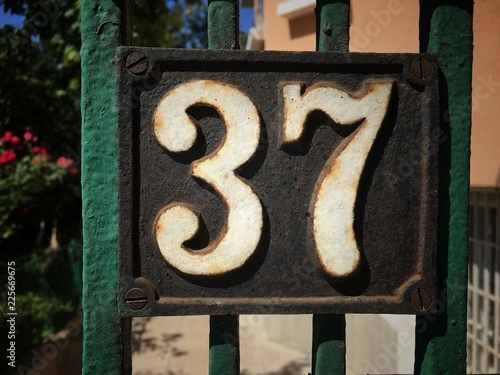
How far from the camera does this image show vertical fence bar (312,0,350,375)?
1.11 meters

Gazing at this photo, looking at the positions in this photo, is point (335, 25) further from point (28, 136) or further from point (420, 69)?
point (28, 136)

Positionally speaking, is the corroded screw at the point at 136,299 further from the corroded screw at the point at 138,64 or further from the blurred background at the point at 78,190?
the blurred background at the point at 78,190

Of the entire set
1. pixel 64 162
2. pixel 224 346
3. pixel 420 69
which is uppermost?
pixel 420 69

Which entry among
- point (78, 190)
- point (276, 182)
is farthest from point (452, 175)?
point (78, 190)

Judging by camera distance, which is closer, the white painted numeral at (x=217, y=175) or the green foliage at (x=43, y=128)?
the white painted numeral at (x=217, y=175)

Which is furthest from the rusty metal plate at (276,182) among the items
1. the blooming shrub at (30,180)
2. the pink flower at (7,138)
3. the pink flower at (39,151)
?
the pink flower at (39,151)

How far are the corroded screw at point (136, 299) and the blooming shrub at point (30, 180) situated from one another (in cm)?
409

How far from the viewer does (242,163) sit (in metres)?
1.07

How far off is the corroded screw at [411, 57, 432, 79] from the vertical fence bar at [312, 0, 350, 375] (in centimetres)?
18

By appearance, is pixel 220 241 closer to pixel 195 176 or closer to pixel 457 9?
pixel 195 176

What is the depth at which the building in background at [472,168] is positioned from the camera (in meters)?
2.30

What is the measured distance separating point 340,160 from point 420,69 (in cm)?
32

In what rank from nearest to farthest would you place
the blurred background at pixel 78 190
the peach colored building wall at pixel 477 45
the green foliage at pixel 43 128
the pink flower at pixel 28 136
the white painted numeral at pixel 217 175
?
1. the white painted numeral at pixel 217 175
2. the peach colored building wall at pixel 477 45
3. the blurred background at pixel 78 190
4. the green foliage at pixel 43 128
5. the pink flower at pixel 28 136

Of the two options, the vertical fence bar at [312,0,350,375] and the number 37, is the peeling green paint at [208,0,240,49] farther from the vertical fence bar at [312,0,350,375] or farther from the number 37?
the vertical fence bar at [312,0,350,375]
